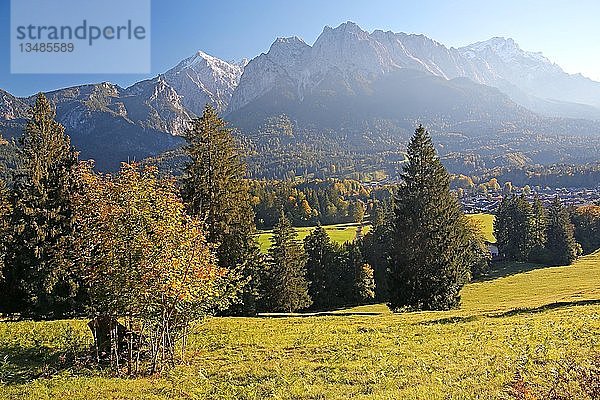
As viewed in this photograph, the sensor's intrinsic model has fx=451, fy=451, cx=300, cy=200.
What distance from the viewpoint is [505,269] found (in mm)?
80438

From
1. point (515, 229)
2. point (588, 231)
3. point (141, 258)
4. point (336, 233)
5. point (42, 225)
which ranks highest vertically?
point (336, 233)

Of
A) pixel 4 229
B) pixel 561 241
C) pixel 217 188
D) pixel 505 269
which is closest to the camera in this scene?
pixel 217 188

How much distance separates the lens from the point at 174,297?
16406 mm

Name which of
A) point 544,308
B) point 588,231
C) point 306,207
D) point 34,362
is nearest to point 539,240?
point 588,231

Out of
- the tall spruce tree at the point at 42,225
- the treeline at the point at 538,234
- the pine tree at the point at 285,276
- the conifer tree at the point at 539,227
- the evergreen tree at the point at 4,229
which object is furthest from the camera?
the conifer tree at the point at 539,227

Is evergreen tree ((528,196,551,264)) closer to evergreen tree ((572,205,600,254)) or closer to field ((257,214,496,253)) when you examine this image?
field ((257,214,496,253))

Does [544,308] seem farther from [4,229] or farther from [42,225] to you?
[4,229]

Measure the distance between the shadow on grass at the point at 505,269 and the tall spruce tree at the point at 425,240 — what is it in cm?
3844

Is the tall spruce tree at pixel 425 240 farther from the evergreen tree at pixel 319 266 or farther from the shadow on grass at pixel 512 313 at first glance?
the evergreen tree at pixel 319 266

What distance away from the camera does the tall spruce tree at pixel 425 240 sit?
37375 millimetres

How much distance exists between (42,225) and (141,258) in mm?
21496

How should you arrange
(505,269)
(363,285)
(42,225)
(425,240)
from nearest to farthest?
1. (42,225)
2. (425,240)
3. (363,285)
4. (505,269)

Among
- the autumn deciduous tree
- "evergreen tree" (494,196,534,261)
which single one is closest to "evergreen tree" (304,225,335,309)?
"evergreen tree" (494,196,534,261)

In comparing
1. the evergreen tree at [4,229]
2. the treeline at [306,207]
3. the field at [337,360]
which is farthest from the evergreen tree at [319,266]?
the treeline at [306,207]
